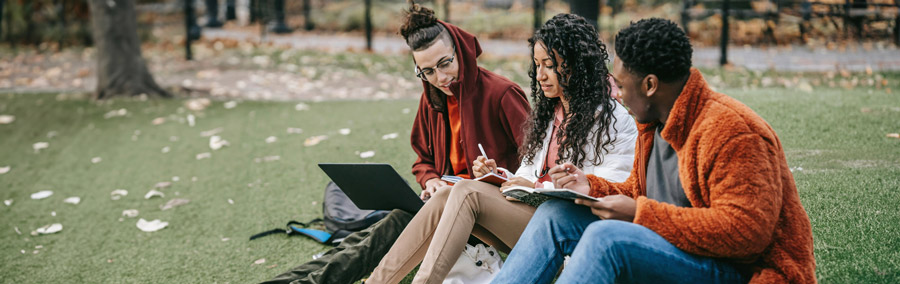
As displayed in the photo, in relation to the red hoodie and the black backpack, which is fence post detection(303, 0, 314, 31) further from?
the red hoodie

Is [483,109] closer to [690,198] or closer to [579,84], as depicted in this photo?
[579,84]

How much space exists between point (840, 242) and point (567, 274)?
1.49 m

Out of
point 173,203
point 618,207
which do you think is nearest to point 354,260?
point 618,207

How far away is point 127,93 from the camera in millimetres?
8531

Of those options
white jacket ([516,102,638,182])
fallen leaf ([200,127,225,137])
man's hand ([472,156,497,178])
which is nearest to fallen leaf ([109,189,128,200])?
fallen leaf ([200,127,225,137])

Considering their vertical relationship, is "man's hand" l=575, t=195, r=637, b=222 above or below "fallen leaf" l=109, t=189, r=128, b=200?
above

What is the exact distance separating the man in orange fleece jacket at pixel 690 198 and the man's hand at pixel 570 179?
0.82 feet

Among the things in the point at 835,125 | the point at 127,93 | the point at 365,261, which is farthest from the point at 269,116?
the point at 835,125

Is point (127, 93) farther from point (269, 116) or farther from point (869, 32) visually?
point (869, 32)

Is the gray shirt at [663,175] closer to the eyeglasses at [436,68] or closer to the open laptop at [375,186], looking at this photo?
the open laptop at [375,186]

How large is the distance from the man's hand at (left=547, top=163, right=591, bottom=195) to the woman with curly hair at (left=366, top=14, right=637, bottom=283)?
0.26m

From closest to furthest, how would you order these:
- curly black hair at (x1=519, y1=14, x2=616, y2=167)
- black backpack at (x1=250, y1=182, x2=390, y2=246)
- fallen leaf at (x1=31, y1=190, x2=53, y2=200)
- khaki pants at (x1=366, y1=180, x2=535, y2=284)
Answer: khaki pants at (x1=366, y1=180, x2=535, y2=284) < curly black hair at (x1=519, y1=14, x2=616, y2=167) < black backpack at (x1=250, y1=182, x2=390, y2=246) < fallen leaf at (x1=31, y1=190, x2=53, y2=200)

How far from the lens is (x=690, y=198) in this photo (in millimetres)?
2098

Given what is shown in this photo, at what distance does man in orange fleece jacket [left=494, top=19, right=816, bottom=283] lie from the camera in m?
1.95
